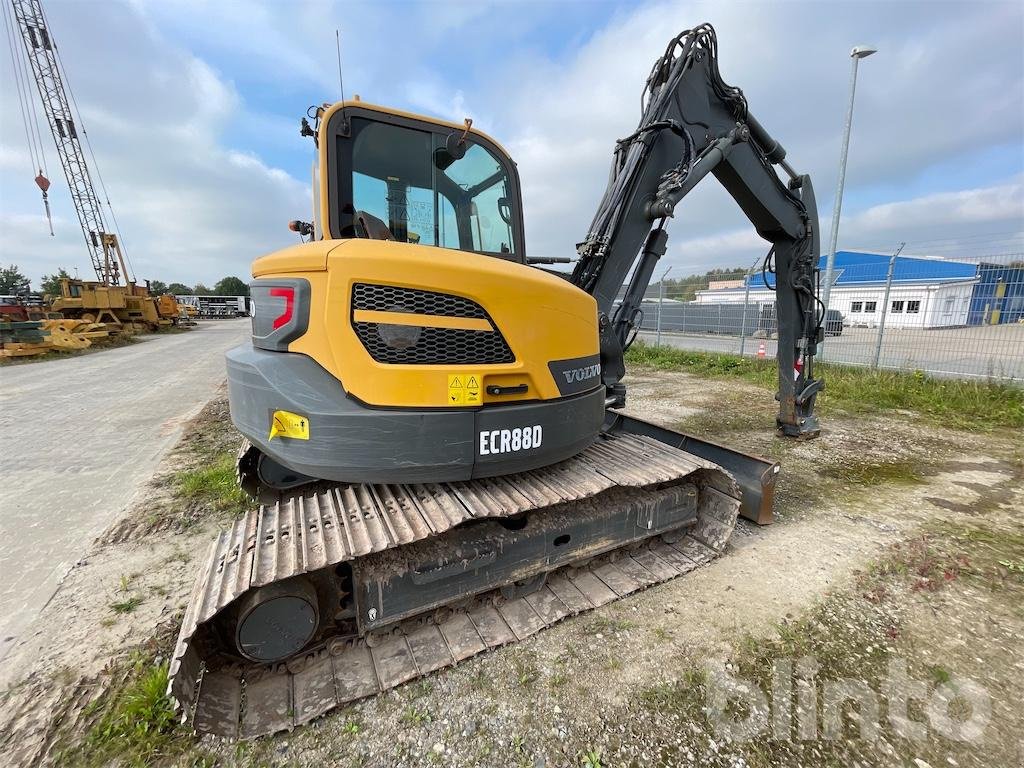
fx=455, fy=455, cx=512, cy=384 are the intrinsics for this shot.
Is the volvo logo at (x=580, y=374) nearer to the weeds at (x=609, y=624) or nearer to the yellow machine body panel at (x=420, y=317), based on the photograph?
the yellow machine body panel at (x=420, y=317)

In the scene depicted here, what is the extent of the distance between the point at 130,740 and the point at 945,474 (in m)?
5.99

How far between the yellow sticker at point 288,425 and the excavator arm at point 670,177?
224 centimetres

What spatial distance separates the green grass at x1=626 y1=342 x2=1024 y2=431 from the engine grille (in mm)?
6602

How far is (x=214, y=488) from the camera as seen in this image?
380 cm

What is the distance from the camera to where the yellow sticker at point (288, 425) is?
2.02 m

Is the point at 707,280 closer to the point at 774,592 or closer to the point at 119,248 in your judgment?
the point at 774,592

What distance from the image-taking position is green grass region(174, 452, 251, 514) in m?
3.53

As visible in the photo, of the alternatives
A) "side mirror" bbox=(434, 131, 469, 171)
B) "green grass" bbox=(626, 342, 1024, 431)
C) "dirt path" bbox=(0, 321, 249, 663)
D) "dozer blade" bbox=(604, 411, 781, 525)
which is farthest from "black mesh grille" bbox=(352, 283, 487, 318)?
"green grass" bbox=(626, 342, 1024, 431)

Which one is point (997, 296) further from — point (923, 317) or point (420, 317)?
point (420, 317)

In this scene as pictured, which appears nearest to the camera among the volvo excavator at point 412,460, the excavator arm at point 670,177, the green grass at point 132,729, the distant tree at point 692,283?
the green grass at point 132,729

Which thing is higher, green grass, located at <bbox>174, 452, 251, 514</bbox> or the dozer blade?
the dozer blade

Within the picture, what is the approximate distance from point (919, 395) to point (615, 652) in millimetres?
7455

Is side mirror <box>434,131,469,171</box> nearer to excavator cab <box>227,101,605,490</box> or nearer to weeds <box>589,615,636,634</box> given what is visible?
excavator cab <box>227,101,605,490</box>

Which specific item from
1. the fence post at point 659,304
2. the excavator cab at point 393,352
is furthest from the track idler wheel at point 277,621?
the fence post at point 659,304
